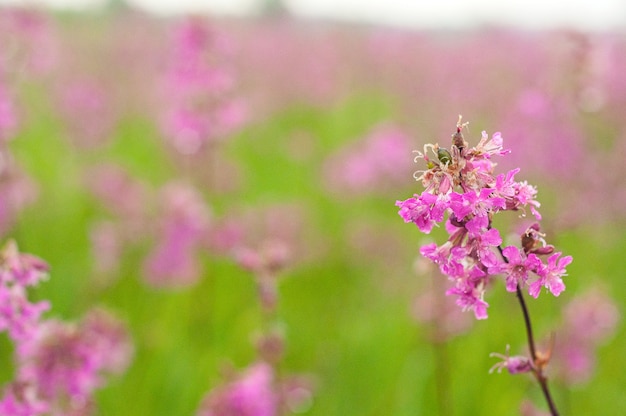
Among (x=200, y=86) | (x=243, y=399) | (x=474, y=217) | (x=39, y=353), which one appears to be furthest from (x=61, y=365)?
(x=200, y=86)

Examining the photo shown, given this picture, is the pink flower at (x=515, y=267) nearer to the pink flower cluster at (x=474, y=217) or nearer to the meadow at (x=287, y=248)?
the pink flower cluster at (x=474, y=217)

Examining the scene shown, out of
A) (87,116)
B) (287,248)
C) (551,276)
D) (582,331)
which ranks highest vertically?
(87,116)

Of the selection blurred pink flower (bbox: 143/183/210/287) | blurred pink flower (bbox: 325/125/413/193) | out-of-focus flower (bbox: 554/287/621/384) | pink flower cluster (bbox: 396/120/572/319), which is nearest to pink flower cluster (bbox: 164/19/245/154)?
blurred pink flower (bbox: 143/183/210/287)

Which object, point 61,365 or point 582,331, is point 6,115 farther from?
point 582,331

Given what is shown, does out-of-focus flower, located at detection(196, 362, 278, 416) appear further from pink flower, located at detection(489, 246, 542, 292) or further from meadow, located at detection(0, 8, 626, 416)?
pink flower, located at detection(489, 246, 542, 292)

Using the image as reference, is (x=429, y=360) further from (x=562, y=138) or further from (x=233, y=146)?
(x=233, y=146)

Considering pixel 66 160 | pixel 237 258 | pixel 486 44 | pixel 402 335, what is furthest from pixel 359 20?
pixel 237 258

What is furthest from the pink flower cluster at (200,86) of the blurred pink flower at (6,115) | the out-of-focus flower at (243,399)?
the out-of-focus flower at (243,399)
